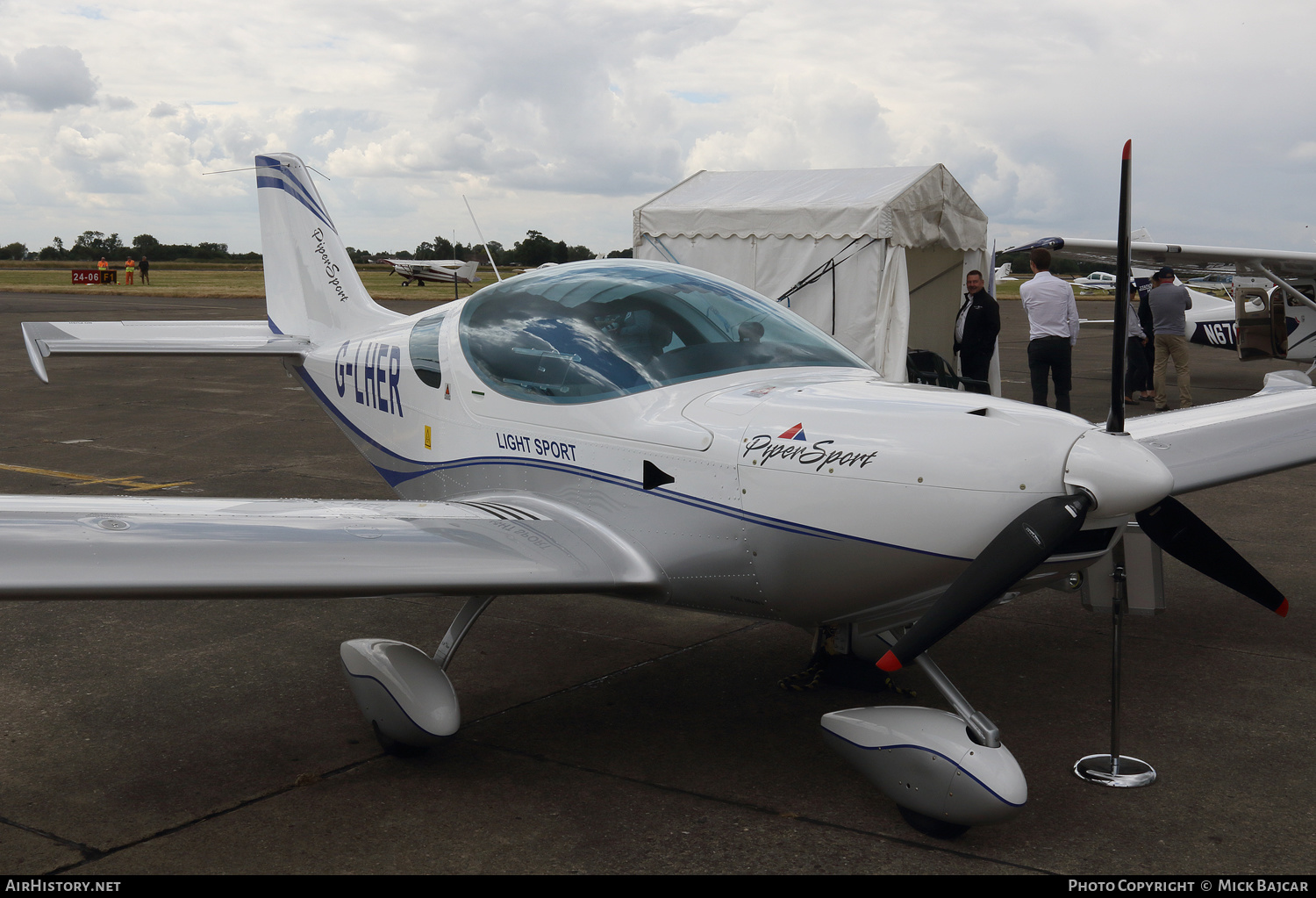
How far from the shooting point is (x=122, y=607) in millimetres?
5641

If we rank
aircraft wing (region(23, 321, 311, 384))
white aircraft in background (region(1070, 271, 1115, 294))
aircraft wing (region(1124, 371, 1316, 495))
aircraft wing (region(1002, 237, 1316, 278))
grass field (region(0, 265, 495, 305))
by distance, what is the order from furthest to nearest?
white aircraft in background (region(1070, 271, 1115, 294)), grass field (region(0, 265, 495, 305)), aircraft wing (region(1002, 237, 1316, 278)), aircraft wing (region(23, 321, 311, 384)), aircraft wing (region(1124, 371, 1316, 495))

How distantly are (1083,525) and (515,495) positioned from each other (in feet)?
7.31

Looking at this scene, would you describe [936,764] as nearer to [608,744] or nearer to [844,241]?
[608,744]

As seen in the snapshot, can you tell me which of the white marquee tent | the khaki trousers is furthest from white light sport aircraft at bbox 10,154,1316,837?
the khaki trousers

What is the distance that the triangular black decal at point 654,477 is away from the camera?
149 inches

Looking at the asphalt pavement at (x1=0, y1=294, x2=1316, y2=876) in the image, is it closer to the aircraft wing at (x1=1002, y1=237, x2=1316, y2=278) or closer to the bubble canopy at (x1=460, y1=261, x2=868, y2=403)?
the bubble canopy at (x1=460, y1=261, x2=868, y2=403)

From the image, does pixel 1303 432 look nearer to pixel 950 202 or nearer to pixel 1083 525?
pixel 1083 525

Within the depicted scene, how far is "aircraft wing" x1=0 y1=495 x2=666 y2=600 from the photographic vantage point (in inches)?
125

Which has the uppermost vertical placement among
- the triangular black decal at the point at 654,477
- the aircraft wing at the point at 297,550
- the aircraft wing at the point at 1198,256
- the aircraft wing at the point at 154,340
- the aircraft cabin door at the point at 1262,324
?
the aircraft wing at the point at 1198,256

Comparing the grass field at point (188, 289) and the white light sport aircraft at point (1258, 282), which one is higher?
the grass field at point (188, 289)

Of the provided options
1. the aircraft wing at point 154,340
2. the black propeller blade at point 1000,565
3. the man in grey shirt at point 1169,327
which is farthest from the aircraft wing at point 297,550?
the man in grey shirt at point 1169,327

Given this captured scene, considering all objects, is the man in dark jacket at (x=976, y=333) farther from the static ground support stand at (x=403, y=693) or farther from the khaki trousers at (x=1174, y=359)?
the static ground support stand at (x=403, y=693)

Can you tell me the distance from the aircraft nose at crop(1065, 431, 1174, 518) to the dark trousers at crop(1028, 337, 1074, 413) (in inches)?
311

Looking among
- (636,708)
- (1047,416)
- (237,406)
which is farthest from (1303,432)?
(237,406)
